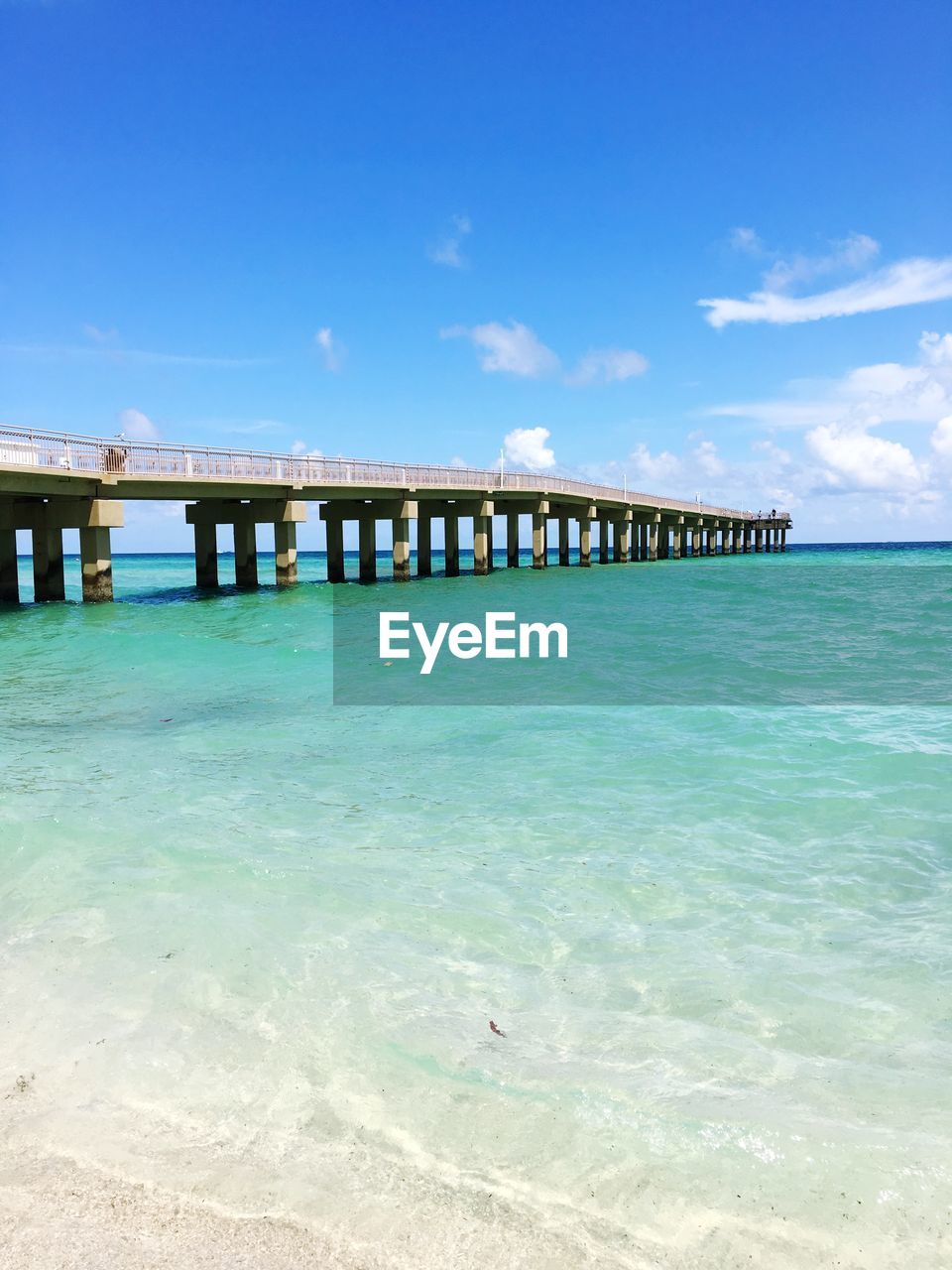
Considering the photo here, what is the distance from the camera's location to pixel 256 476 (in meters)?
35.9

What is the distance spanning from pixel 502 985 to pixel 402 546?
41658mm

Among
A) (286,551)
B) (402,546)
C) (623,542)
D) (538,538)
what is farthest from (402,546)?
(623,542)

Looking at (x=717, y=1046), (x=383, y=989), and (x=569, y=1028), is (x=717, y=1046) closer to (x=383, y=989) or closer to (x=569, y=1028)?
(x=569, y=1028)

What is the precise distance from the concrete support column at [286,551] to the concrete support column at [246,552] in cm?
132

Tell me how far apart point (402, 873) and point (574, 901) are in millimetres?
1463

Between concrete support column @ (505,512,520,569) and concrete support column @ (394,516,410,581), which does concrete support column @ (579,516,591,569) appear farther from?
concrete support column @ (394,516,410,581)

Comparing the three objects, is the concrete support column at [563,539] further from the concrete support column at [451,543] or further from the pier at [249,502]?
the concrete support column at [451,543]

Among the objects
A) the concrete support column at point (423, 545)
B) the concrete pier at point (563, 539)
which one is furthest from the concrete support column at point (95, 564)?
the concrete pier at point (563, 539)

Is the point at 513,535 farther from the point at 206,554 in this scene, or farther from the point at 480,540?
the point at 206,554

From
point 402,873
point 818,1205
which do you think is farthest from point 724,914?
point 818,1205

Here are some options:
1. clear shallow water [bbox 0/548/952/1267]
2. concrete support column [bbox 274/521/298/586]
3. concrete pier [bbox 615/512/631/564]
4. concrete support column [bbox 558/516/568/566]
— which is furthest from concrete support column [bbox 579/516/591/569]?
clear shallow water [bbox 0/548/952/1267]

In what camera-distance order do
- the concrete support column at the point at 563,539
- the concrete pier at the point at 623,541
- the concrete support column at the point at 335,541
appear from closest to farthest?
the concrete support column at the point at 335,541 < the concrete support column at the point at 563,539 < the concrete pier at the point at 623,541

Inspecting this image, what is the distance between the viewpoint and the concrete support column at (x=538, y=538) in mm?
60050

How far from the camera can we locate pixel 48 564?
120 feet
